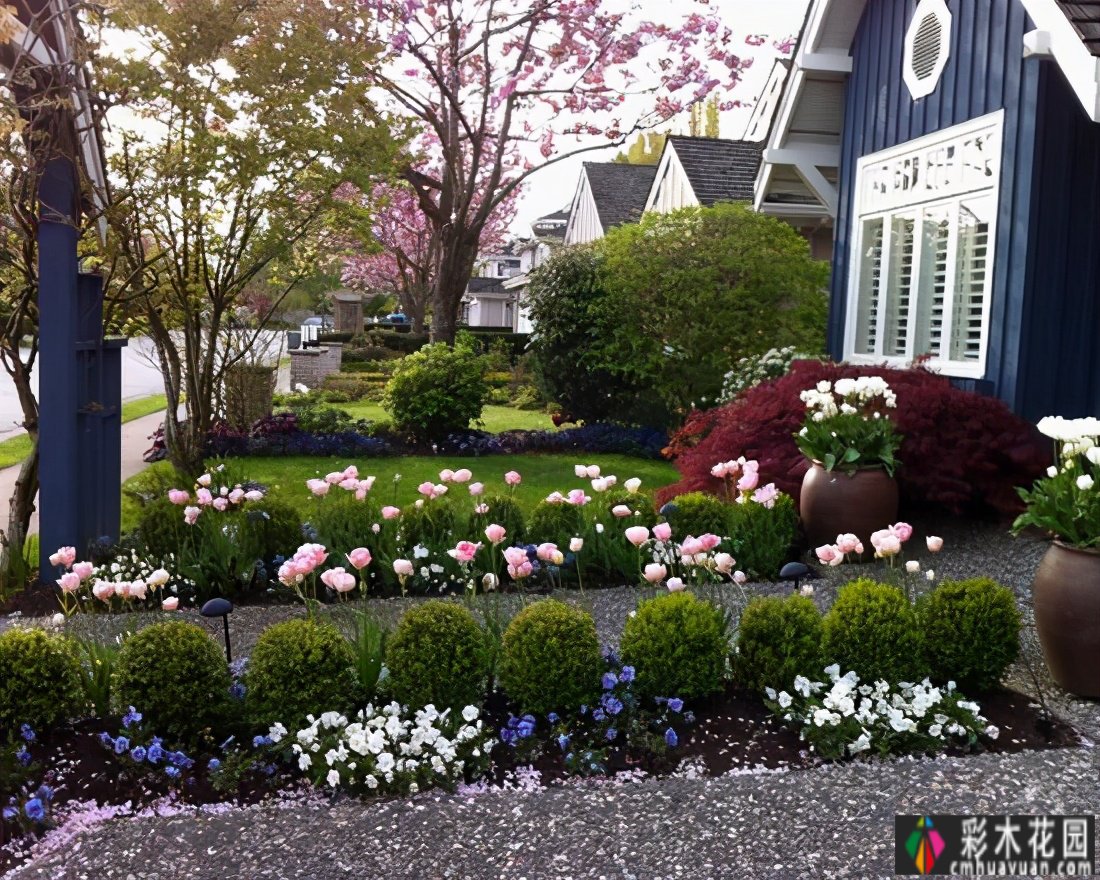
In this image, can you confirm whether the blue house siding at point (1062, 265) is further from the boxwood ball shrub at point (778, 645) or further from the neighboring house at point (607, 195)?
the neighboring house at point (607, 195)

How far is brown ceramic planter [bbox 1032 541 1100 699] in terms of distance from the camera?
4430 millimetres

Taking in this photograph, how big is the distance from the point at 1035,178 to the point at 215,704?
20.6 ft

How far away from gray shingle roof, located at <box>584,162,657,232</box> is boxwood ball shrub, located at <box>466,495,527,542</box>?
28.9 meters

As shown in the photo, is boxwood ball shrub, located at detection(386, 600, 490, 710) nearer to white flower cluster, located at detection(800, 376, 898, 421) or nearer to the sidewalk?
white flower cluster, located at detection(800, 376, 898, 421)

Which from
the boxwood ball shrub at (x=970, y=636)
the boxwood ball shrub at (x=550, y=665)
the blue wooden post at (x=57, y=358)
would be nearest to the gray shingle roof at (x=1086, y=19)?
the boxwood ball shrub at (x=970, y=636)

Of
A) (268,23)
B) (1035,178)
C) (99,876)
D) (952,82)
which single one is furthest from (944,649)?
(268,23)

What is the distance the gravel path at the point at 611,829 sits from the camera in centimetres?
317

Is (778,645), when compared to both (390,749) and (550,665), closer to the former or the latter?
(550,665)

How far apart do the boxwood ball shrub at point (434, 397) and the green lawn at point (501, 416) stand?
5.51 ft

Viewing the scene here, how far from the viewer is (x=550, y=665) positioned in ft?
13.3

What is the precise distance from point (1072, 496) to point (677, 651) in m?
1.76

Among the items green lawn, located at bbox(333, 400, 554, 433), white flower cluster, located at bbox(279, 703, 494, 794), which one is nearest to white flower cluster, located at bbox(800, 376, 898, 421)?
white flower cluster, located at bbox(279, 703, 494, 794)

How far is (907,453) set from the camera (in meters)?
7.38

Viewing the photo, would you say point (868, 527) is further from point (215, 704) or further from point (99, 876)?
point (99, 876)
